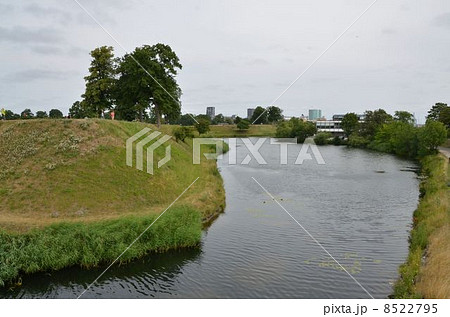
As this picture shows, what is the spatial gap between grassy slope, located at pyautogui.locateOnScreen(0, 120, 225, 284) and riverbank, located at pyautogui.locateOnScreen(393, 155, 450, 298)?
12.1 metres

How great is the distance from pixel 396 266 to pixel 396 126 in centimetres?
8639

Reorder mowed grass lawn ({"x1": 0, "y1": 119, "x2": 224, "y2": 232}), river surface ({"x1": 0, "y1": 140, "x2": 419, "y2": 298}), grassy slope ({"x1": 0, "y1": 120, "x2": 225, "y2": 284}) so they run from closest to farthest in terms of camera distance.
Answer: river surface ({"x1": 0, "y1": 140, "x2": 419, "y2": 298}), grassy slope ({"x1": 0, "y1": 120, "x2": 225, "y2": 284}), mowed grass lawn ({"x1": 0, "y1": 119, "x2": 224, "y2": 232})

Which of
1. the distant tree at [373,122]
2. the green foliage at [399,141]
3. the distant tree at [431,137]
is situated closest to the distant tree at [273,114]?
the distant tree at [373,122]

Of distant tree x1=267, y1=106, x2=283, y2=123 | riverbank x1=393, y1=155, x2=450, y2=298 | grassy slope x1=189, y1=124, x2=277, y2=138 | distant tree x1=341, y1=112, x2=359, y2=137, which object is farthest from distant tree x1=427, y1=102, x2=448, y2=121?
riverbank x1=393, y1=155, x2=450, y2=298

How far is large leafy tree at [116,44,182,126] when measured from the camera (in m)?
51.1

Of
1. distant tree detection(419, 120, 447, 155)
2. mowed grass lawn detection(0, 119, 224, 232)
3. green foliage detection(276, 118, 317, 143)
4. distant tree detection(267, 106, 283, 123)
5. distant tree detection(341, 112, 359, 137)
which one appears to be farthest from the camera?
distant tree detection(267, 106, 283, 123)

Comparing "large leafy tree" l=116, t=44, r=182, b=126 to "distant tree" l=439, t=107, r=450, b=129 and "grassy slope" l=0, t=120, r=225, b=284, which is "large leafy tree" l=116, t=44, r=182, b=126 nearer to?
"grassy slope" l=0, t=120, r=225, b=284

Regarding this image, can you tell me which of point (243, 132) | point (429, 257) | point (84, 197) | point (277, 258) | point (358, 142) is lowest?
point (277, 258)

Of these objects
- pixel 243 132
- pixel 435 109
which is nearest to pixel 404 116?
pixel 435 109

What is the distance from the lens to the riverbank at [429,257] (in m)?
15.1

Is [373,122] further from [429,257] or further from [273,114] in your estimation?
[429,257]

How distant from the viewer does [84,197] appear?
28125mm

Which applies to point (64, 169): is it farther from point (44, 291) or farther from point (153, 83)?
point (153, 83)

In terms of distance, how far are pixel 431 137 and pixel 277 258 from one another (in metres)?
59.6
